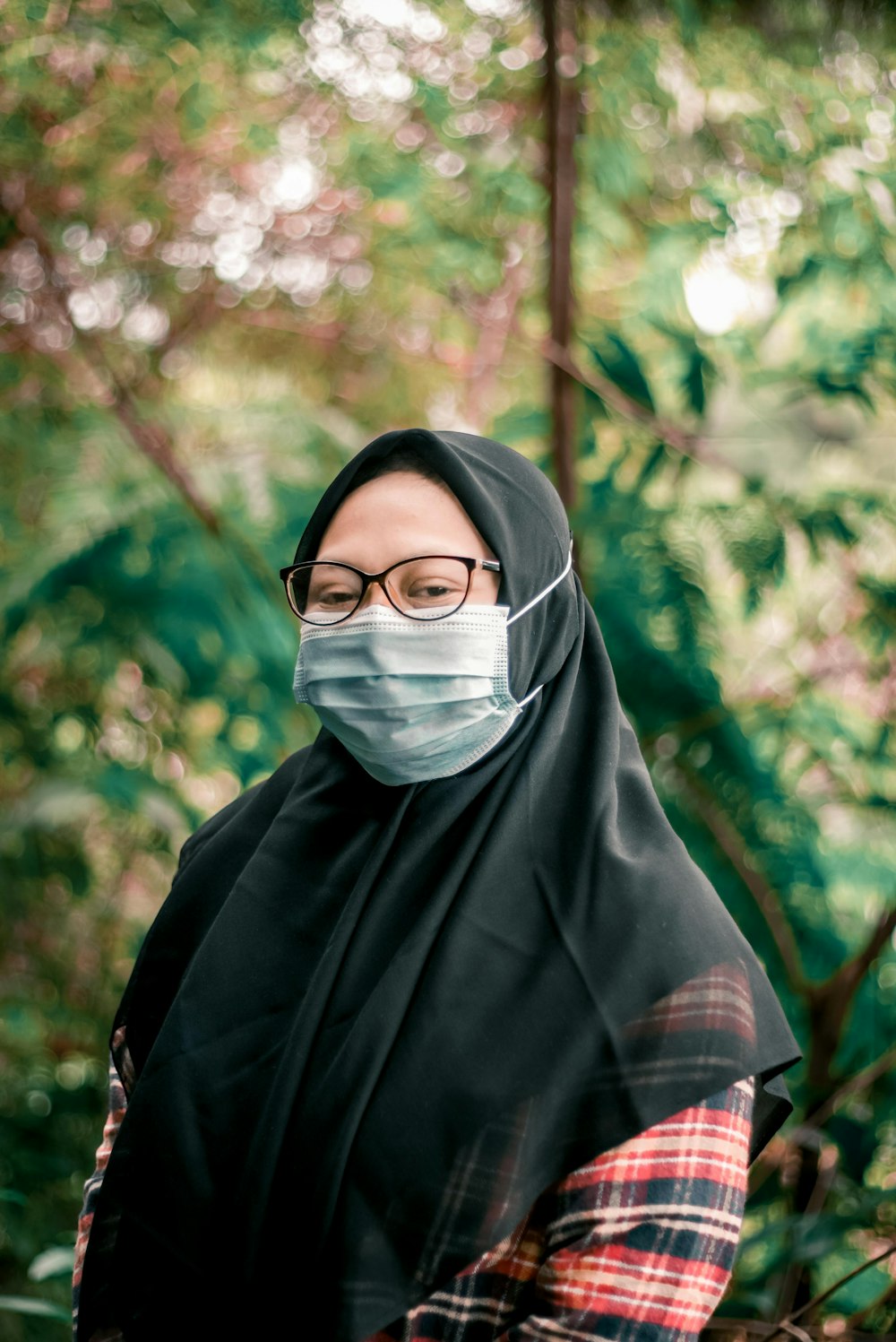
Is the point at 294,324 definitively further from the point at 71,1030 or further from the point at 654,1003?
the point at 654,1003

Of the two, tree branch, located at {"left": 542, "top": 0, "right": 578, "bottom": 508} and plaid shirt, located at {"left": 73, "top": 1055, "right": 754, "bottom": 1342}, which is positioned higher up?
tree branch, located at {"left": 542, "top": 0, "right": 578, "bottom": 508}

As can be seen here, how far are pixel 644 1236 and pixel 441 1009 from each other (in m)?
0.31

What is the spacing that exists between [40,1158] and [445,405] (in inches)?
110

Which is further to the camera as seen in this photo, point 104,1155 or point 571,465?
point 571,465

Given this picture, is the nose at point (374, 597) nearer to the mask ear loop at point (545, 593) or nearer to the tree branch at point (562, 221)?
the mask ear loop at point (545, 593)

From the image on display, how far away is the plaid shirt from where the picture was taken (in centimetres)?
112

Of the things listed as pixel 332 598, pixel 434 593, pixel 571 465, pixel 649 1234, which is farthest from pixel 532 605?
pixel 571 465

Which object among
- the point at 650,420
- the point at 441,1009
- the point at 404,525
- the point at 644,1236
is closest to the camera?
the point at 644,1236

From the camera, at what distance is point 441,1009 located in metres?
1.23

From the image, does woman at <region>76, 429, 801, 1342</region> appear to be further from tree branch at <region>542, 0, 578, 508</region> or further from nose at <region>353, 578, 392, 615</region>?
tree branch at <region>542, 0, 578, 508</region>

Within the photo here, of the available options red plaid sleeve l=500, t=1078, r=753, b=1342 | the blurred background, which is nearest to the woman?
red plaid sleeve l=500, t=1078, r=753, b=1342

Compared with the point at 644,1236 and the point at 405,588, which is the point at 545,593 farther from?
the point at 644,1236

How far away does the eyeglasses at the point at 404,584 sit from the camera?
1.39 metres

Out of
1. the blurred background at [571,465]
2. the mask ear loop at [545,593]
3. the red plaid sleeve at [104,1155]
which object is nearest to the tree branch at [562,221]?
the blurred background at [571,465]
